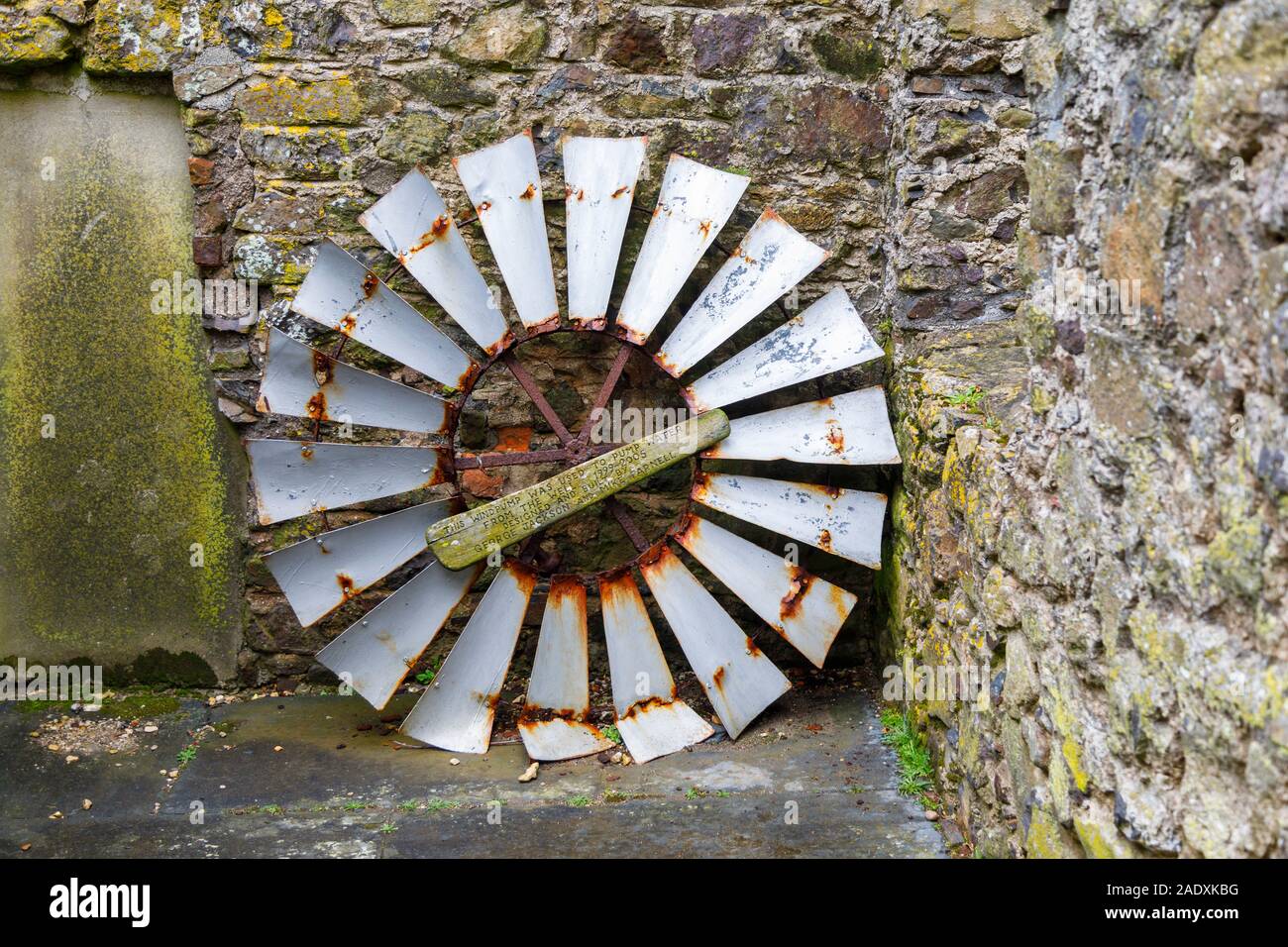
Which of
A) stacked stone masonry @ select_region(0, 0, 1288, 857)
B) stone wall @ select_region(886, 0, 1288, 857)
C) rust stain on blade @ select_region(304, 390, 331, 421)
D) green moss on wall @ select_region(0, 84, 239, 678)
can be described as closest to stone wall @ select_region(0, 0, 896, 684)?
stacked stone masonry @ select_region(0, 0, 1288, 857)

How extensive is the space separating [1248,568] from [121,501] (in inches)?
130

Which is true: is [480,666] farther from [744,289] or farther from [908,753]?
[744,289]

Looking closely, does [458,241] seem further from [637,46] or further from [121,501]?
[121,501]

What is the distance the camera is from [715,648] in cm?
340

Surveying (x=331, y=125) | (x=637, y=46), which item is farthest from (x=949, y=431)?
(x=331, y=125)

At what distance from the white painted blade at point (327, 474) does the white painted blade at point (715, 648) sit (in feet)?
2.35

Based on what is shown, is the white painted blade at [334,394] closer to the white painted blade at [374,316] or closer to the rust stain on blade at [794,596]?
the white painted blade at [374,316]

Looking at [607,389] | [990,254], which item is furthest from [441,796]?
[990,254]

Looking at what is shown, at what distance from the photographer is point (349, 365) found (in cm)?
335

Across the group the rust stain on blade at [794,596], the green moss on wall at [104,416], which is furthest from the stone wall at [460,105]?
the rust stain on blade at [794,596]

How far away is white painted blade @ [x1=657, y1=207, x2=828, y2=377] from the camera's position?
338cm

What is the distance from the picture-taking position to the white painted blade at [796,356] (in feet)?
11.1

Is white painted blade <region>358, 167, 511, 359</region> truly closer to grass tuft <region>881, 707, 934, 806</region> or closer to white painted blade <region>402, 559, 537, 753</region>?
white painted blade <region>402, 559, 537, 753</region>

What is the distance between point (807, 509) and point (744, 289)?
66 cm
